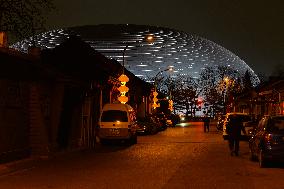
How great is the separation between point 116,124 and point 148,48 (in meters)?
139

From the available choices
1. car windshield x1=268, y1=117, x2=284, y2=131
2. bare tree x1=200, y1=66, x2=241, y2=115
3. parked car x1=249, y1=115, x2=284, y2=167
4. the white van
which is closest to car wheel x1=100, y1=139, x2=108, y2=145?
the white van

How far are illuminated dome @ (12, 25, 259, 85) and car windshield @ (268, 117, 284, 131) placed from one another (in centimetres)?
13655

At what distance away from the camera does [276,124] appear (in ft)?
67.6

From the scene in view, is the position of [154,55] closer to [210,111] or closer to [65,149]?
[210,111]

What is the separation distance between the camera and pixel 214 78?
145250mm

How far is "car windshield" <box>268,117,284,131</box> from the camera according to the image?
2022 centimetres

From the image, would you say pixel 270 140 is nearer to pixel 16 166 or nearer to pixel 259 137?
pixel 259 137

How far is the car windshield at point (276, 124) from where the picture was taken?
20222mm

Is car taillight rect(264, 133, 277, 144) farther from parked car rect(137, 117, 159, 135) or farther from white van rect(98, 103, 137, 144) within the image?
parked car rect(137, 117, 159, 135)

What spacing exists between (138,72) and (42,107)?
143579mm

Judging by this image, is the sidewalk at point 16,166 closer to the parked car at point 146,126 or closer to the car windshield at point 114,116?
the car windshield at point 114,116

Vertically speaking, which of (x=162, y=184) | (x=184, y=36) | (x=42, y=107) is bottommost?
(x=162, y=184)

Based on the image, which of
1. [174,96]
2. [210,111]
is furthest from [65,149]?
[210,111]

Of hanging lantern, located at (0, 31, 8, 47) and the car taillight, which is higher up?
hanging lantern, located at (0, 31, 8, 47)
